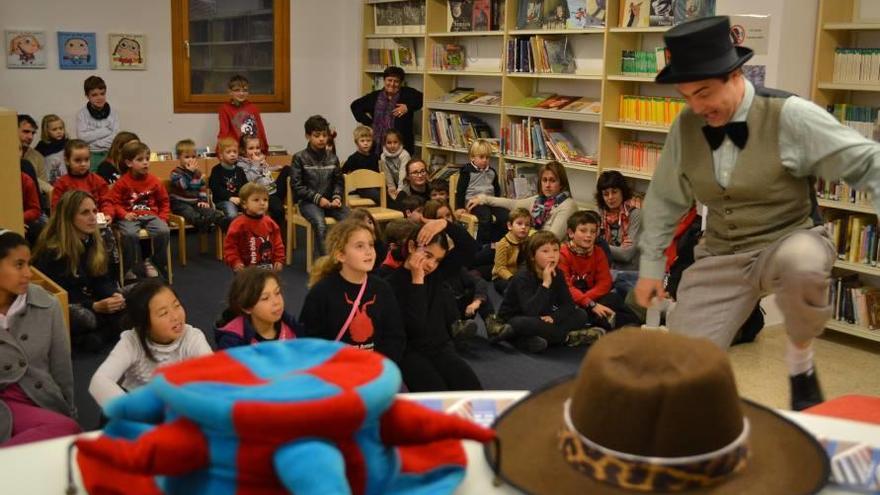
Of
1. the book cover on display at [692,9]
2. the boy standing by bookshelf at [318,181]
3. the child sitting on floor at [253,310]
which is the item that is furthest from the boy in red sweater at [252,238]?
the book cover on display at [692,9]

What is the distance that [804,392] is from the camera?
2.26 m

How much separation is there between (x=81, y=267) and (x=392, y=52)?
4.78 metres

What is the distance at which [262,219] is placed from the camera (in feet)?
18.2

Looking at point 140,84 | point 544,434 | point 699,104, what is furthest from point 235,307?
point 140,84

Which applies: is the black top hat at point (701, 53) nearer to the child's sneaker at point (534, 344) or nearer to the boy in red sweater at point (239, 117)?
the child's sneaker at point (534, 344)

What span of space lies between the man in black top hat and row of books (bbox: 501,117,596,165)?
14.3ft

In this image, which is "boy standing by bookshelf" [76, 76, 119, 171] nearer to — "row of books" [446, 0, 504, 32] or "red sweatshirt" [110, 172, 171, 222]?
"red sweatshirt" [110, 172, 171, 222]

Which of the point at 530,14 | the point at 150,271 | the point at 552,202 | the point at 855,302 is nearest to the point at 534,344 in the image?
the point at 552,202

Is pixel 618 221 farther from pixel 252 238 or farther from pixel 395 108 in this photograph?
pixel 395 108

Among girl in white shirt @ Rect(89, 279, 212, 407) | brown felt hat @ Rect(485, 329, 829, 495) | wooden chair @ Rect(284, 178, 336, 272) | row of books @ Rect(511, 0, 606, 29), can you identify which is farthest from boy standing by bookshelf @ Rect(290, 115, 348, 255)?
brown felt hat @ Rect(485, 329, 829, 495)

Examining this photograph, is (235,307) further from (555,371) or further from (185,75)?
(185,75)

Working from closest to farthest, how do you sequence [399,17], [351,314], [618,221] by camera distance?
1. [351,314]
2. [618,221]
3. [399,17]

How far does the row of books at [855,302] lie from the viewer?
4953mm

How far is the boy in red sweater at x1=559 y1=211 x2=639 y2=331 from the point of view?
4922 millimetres
